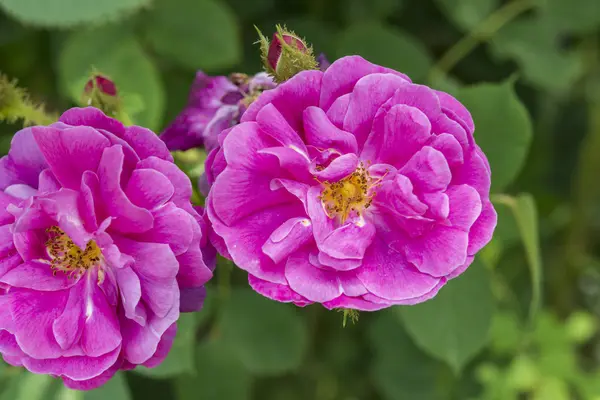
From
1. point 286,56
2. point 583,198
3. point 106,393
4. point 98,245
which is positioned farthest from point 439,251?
point 583,198

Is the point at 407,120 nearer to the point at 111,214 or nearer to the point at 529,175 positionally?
the point at 111,214

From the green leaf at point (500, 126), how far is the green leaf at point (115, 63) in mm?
582

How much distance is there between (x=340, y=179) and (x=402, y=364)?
958 millimetres

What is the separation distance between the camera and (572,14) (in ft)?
5.29

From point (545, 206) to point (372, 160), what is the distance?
45.8 inches

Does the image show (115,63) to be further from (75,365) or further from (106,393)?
(75,365)

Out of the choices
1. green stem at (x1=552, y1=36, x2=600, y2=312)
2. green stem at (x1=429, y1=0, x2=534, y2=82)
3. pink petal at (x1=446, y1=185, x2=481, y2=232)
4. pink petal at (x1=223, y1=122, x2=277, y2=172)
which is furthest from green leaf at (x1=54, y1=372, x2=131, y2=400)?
green stem at (x1=552, y1=36, x2=600, y2=312)

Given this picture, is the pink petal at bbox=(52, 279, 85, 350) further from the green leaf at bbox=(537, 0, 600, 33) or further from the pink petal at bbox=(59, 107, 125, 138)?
the green leaf at bbox=(537, 0, 600, 33)

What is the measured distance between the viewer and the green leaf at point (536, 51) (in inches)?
61.1

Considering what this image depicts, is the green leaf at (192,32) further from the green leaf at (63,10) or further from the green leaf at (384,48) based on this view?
the green leaf at (63,10)

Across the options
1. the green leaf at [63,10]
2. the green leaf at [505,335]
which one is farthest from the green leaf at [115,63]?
the green leaf at [505,335]

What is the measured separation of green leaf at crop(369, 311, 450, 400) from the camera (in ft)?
5.58

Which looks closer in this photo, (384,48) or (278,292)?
(278,292)

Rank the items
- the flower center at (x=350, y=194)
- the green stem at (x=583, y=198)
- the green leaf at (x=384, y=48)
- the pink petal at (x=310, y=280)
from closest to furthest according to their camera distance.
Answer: the pink petal at (x=310, y=280)
the flower center at (x=350, y=194)
the green leaf at (x=384, y=48)
the green stem at (x=583, y=198)
